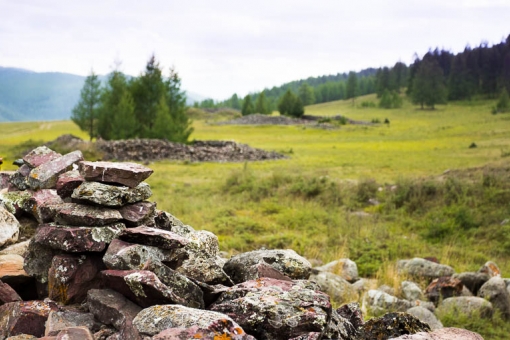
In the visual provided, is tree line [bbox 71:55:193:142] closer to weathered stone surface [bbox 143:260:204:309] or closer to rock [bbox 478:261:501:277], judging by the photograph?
rock [bbox 478:261:501:277]

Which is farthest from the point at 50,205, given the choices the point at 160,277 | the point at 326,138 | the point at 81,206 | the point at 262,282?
the point at 326,138

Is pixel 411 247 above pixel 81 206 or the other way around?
the other way around

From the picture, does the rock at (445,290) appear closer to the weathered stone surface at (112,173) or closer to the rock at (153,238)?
the rock at (153,238)

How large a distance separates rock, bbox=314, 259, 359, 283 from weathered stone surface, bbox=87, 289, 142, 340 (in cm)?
681

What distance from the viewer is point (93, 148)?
1254 inches

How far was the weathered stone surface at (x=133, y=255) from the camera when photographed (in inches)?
155

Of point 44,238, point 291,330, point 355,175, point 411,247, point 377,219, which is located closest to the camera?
point 291,330

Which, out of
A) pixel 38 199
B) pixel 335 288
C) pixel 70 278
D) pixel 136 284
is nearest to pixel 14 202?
pixel 38 199

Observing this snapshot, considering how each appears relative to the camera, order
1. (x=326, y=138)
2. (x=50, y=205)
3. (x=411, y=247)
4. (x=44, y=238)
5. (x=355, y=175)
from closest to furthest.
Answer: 1. (x=44, y=238)
2. (x=50, y=205)
3. (x=411, y=247)
4. (x=355, y=175)
5. (x=326, y=138)

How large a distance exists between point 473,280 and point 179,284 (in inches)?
315

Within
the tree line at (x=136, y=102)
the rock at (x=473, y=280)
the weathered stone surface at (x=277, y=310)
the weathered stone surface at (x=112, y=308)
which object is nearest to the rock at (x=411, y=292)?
the rock at (x=473, y=280)

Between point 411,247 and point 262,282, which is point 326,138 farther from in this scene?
point 262,282

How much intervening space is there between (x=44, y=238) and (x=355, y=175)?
817 inches

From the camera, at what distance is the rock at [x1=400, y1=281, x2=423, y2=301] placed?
8.80 metres
